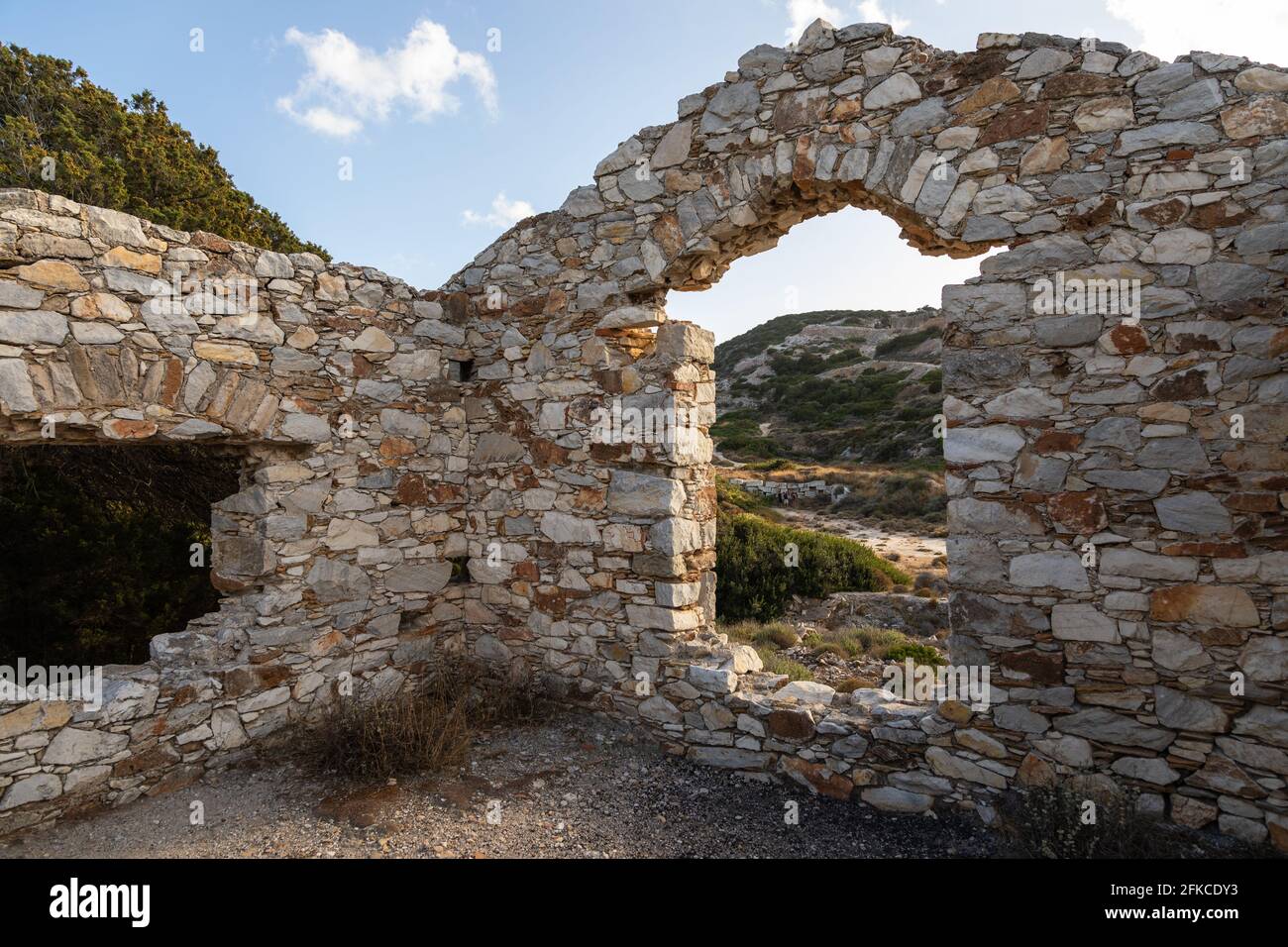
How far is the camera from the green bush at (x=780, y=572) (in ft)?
28.6

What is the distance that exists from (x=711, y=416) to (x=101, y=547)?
541 centimetres

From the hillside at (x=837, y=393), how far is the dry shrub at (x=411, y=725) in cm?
1529

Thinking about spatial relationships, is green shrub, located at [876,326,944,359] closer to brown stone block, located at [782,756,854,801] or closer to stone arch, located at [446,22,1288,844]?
stone arch, located at [446,22,1288,844]

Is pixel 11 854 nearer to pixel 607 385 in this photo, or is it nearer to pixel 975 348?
pixel 607 385

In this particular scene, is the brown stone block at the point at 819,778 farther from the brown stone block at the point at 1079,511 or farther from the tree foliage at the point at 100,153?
the tree foliage at the point at 100,153

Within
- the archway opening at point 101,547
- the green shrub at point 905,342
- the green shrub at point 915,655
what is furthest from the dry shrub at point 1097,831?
the green shrub at point 905,342

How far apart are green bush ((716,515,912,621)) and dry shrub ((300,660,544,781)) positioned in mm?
4152

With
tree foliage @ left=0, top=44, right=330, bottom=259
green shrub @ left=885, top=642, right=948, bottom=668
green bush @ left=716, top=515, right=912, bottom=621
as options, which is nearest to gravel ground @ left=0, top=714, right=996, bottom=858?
green shrub @ left=885, top=642, right=948, bottom=668

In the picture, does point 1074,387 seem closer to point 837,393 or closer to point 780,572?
point 780,572

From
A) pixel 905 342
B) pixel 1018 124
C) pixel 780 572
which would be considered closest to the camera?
pixel 1018 124

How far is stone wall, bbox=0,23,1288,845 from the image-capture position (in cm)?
308

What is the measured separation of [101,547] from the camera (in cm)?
582

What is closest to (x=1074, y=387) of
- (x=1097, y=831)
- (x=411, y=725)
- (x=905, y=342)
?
(x=1097, y=831)

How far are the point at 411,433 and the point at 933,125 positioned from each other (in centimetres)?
400
